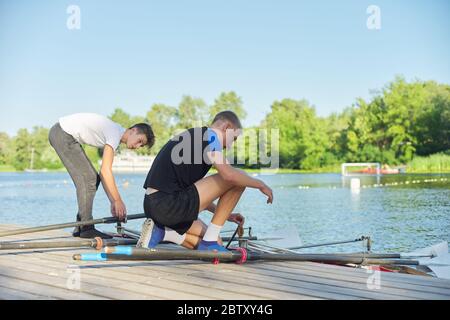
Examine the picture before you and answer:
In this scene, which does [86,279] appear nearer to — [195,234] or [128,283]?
[128,283]

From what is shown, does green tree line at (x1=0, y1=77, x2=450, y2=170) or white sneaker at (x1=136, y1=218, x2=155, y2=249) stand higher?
green tree line at (x1=0, y1=77, x2=450, y2=170)

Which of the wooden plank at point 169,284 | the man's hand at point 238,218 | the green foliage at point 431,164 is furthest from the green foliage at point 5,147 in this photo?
the wooden plank at point 169,284

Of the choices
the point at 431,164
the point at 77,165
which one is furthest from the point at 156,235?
the point at 431,164

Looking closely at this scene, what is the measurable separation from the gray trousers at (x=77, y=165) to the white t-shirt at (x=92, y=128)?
0.25ft

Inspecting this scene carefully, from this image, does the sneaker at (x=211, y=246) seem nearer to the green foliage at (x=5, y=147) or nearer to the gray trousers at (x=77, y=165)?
the gray trousers at (x=77, y=165)

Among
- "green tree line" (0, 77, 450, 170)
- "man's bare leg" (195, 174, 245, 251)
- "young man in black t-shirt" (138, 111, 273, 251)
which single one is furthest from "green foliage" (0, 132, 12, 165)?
"man's bare leg" (195, 174, 245, 251)

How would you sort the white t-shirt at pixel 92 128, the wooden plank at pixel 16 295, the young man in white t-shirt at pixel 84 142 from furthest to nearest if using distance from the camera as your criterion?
the young man in white t-shirt at pixel 84 142
the white t-shirt at pixel 92 128
the wooden plank at pixel 16 295

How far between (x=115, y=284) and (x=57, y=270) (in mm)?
707

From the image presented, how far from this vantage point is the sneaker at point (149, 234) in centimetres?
411

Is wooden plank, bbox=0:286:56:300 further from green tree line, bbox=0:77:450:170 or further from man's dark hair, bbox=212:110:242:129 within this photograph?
green tree line, bbox=0:77:450:170

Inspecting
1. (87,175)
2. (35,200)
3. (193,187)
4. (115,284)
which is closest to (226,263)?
(193,187)

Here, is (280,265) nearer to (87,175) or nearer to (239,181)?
(239,181)

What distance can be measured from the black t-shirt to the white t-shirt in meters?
1.05

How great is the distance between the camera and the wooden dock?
3.10 meters
